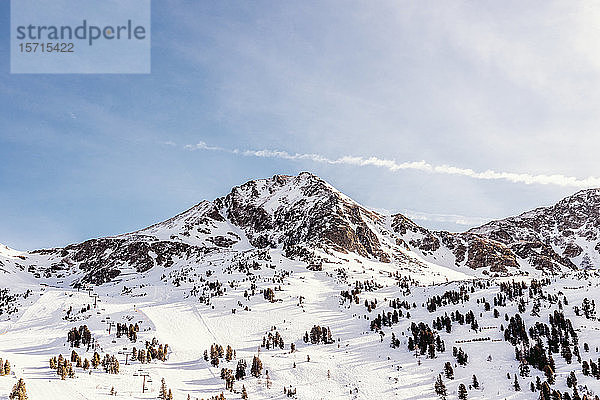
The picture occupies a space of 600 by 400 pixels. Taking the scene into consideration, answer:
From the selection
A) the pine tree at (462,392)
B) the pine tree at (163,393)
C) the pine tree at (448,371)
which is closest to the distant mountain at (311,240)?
the pine tree at (448,371)

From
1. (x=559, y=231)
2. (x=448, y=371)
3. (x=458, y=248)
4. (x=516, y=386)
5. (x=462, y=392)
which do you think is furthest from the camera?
(x=559, y=231)

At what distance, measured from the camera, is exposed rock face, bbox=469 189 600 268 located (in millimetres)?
136250

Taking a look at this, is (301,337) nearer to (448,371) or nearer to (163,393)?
(448,371)

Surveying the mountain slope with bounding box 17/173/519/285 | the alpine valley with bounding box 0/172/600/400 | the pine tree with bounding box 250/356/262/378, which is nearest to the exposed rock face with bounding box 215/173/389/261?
the mountain slope with bounding box 17/173/519/285

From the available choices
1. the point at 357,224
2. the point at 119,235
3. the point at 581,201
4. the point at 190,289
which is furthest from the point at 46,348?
the point at 581,201

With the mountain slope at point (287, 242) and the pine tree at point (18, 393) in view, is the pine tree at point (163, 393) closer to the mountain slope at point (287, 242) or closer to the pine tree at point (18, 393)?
the pine tree at point (18, 393)

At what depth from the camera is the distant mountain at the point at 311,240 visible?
104062 mm

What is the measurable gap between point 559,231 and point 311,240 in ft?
409

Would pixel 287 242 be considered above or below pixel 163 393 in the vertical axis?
above

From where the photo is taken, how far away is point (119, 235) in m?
143

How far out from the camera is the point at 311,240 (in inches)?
4087

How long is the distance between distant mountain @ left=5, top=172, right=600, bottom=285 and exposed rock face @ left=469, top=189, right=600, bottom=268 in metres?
0.40

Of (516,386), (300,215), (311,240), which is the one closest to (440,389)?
(516,386)

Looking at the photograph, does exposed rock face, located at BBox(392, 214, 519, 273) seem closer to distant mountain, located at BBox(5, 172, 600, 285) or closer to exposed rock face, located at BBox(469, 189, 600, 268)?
distant mountain, located at BBox(5, 172, 600, 285)
